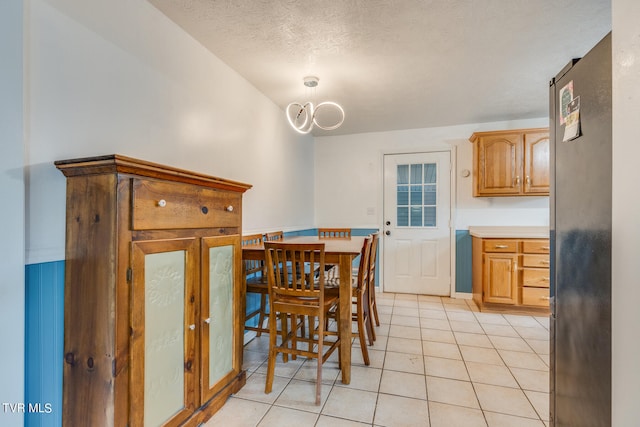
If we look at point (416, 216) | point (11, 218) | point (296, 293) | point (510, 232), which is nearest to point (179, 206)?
point (11, 218)

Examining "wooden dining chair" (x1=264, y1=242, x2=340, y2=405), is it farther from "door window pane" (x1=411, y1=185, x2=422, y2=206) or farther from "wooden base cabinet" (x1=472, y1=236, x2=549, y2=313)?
"door window pane" (x1=411, y1=185, x2=422, y2=206)

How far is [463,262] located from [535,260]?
0.94m

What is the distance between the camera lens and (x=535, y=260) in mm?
3348

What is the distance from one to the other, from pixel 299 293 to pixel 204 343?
1.98 ft

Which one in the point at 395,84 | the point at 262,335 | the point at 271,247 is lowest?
the point at 262,335

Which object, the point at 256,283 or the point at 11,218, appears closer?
the point at 11,218

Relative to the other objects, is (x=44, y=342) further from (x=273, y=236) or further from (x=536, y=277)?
(x=536, y=277)

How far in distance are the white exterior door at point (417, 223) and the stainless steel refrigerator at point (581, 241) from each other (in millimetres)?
3136

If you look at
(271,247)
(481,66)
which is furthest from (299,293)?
(481,66)

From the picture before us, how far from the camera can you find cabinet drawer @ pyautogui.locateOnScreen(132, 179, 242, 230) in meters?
1.27

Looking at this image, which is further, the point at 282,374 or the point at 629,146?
the point at 282,374

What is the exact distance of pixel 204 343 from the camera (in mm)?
1639

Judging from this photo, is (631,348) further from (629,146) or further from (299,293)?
(299,293)

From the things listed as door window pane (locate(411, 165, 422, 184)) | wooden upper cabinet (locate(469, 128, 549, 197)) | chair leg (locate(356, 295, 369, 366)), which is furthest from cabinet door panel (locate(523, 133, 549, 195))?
chair leg (locate(356, 295, 369, 366))
